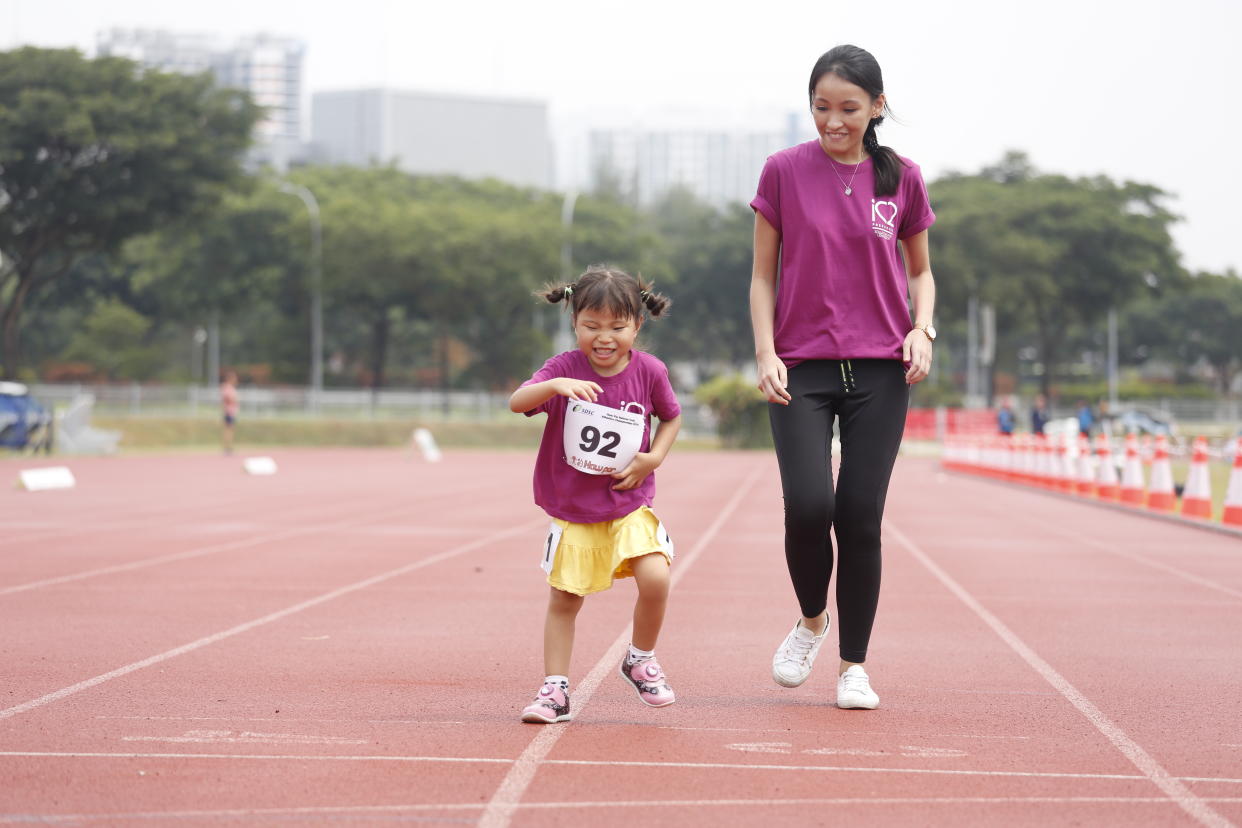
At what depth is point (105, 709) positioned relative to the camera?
5.39m

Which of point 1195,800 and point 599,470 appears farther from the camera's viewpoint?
point 599,470

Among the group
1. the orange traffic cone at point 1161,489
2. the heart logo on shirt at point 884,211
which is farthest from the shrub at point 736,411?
the heart logo on shirt at point 884,211

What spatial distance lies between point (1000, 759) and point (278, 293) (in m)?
58.1

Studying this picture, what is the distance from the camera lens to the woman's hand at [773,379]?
199 inches

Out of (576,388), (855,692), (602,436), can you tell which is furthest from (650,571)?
(855,692)

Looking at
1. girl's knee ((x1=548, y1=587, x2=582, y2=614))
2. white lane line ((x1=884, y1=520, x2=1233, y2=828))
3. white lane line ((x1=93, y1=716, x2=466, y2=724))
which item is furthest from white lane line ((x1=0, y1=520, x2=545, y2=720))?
white lane line ((x1=884, y1=520, x2=1233, y2=828))

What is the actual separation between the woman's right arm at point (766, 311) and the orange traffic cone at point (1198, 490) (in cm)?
1259

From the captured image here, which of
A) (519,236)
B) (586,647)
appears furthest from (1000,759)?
(519,236)

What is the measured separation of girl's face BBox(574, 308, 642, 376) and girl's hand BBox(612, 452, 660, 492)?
32 centimetres

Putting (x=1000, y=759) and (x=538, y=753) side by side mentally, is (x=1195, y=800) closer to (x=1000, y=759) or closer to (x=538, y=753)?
(x=1000, y=759)

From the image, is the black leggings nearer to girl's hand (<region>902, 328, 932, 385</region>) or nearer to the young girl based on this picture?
girl's hand (<region>902, 328, 932, 385</region>)

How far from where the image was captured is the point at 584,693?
5.88m

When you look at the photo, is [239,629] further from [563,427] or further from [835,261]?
[835,261]

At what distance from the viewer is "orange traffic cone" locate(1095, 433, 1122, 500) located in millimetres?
21094
